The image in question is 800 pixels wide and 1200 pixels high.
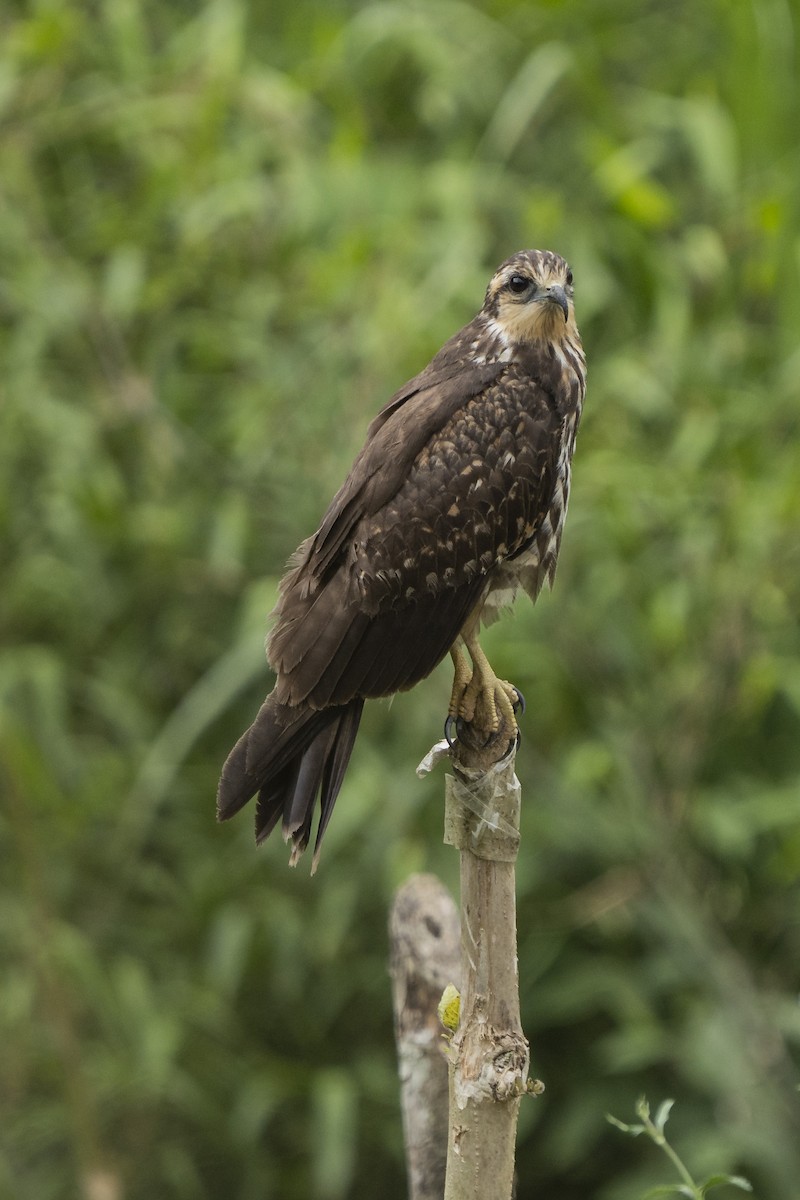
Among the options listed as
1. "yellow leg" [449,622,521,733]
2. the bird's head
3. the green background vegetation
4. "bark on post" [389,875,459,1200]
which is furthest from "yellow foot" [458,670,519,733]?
the green background vegetation

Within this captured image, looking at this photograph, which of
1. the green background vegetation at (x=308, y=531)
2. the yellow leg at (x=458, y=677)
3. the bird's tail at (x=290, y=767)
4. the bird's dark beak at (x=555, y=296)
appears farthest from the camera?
the green background vegetation at (x=308, y=531)

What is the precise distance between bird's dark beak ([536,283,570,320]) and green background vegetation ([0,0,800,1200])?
0.96 m

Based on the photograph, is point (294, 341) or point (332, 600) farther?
point (294, 341)

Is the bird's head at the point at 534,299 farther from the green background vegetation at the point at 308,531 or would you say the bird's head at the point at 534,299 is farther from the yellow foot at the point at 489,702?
the green background vegetation at the point at 308,531

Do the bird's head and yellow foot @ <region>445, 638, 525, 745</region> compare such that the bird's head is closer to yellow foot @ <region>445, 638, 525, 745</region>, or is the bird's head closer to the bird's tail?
yellow foot @ <region>445, 638, 525, 745</region>

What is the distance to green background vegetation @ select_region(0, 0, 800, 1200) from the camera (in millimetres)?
Answer: 3504

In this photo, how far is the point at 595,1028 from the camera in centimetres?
377

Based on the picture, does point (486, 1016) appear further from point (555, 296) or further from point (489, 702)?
point (555, 296)

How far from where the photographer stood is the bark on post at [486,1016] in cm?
198

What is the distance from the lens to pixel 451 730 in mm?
2404

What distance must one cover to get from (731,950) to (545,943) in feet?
1.35

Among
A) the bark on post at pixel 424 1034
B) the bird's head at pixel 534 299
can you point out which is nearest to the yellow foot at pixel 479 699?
the bark on post at pixel 424 1034

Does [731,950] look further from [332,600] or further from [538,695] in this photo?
[332,600]

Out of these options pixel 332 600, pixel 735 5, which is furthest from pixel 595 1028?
pixel 735 5
